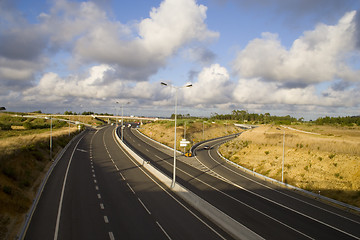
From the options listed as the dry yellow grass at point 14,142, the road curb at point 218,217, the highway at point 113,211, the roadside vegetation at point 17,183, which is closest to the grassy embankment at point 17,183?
the roadside vegetation at point 17,183

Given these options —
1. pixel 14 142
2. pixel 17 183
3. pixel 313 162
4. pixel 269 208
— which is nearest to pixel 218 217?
pixel 269 208

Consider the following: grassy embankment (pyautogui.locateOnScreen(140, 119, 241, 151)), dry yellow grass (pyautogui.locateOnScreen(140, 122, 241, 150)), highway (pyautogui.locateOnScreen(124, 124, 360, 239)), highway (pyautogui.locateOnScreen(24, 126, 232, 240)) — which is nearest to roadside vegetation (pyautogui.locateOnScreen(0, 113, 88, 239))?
highway (pyautogui.locateOnScreen(24, 126, 232, 240))

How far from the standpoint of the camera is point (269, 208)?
72.3 ft

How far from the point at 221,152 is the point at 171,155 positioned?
14697mm

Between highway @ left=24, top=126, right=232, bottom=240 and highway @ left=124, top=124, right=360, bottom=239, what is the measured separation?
371cm

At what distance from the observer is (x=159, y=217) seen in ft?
58.2

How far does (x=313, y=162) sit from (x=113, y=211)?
33.2 metres

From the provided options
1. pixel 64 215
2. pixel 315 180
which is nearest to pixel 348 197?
pixel 315 180

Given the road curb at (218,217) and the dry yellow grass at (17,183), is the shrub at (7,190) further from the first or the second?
the road curb at (218,217)

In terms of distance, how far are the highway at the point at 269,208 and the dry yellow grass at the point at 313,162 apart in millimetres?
4639

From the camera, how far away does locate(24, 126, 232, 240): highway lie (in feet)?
48.9

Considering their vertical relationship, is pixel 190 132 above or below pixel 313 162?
above

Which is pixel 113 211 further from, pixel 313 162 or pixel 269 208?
pixel 313 162

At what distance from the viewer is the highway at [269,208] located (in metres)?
17.3
